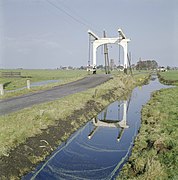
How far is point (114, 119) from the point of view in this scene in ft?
54.5

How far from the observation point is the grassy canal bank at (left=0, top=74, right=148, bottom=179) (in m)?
8.02

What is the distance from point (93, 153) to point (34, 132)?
2467 millimetres

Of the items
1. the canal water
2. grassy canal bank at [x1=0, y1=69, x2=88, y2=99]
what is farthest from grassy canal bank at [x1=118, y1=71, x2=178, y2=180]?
grassy canal bank at [x1=0, y1=69, x2=88, y2=99]

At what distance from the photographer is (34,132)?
411 inches

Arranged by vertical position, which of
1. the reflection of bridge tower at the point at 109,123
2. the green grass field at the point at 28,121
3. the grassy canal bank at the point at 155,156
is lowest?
the reflection of bridge tower at the point at 109,123

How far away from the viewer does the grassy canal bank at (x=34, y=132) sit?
8.02 metres

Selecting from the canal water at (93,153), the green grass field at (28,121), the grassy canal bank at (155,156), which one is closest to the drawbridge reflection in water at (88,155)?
the canal water at (93,153)

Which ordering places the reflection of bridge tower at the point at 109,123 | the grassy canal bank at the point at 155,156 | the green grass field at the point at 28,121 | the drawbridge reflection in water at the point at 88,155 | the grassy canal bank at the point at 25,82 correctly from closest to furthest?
the grassy canal bank at the point at 155,156
the drawbridge reflection in water at the point at 88,155
the green grass field at the point at 28,121
the reflection of bridge tower at the point at 109,123
the grassy canal bank at the point at 25,82

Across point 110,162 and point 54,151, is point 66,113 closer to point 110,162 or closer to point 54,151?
point 54,151

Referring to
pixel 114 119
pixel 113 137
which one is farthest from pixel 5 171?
pixel 114 119

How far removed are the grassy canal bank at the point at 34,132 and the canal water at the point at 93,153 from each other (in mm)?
349

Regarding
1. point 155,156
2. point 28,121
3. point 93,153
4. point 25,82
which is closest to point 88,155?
point 93,153

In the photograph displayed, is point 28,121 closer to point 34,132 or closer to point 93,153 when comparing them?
point 34,132

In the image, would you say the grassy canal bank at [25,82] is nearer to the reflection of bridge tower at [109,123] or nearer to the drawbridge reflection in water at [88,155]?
the reflection of bridge tower at [109,123]
